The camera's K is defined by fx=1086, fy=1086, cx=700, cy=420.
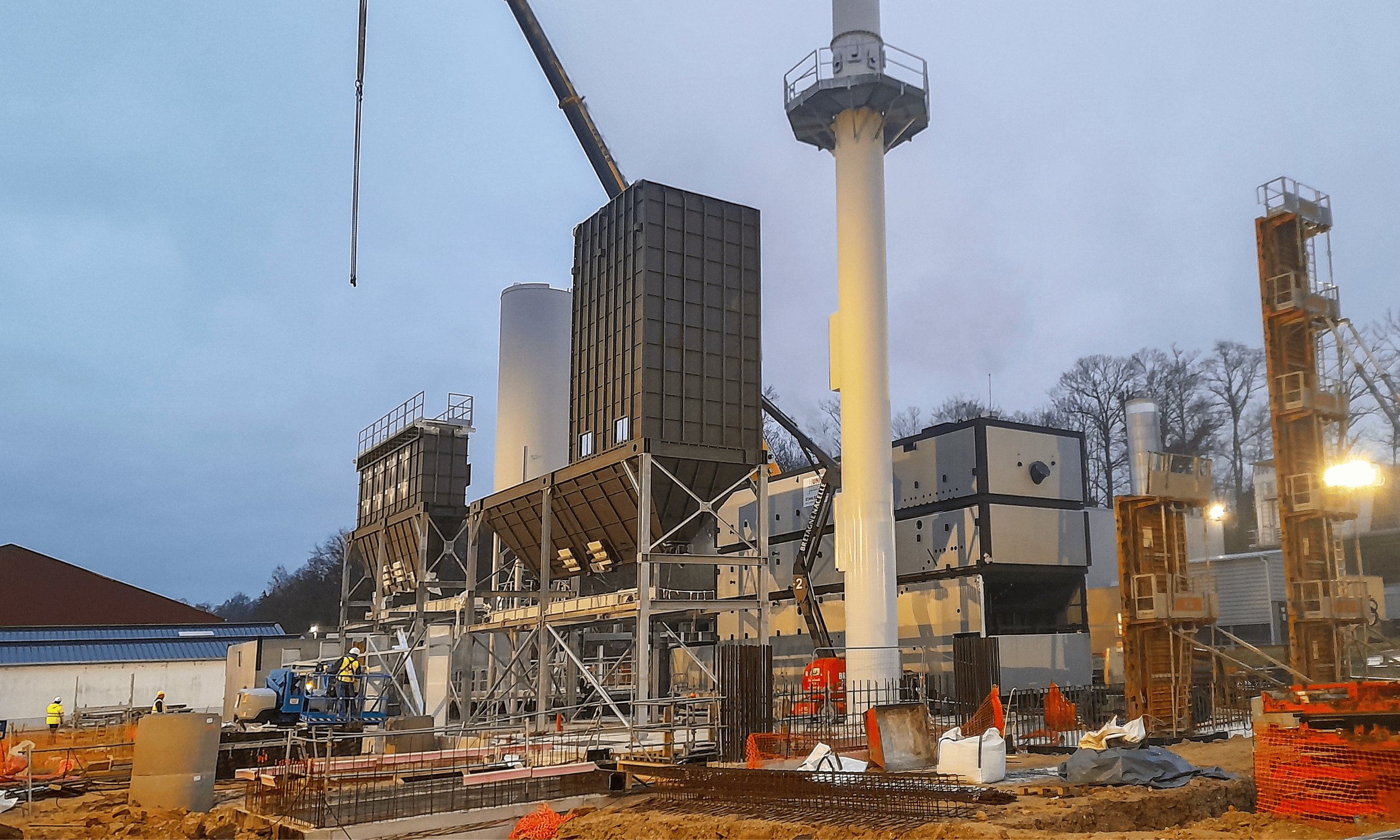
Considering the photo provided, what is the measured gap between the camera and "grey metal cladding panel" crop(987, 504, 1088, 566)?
3041 cm

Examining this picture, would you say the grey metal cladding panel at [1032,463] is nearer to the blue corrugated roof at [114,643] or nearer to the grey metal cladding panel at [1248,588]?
the grey metal cladding panel at [1248,588]

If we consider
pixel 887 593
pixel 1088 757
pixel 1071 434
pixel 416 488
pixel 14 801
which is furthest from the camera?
pixel 416 488

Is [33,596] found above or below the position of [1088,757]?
above

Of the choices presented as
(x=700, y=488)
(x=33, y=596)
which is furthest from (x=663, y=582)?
(x=33, y=596)

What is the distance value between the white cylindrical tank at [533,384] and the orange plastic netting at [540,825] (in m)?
27.1

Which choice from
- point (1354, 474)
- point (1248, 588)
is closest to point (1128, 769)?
point (1354, 474)

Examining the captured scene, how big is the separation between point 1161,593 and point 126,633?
4505 centimetres

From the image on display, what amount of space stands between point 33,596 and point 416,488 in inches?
995

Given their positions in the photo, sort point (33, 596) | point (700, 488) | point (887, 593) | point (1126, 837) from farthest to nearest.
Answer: point (33, 596)
point (700, 488)
point (887, 593)
point (1126, 837)

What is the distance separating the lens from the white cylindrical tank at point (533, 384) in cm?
4219

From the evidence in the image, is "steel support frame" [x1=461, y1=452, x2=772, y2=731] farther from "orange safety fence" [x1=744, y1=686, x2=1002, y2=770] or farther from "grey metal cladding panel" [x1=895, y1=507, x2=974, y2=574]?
"grey metal cladding panel" [x1=895, y1=507, x2=974, y2=574]

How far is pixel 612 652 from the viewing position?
43.7 metres

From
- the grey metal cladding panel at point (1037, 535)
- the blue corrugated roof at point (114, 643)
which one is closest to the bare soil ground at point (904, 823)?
the grey metal cladding panel at point (1037, 535)

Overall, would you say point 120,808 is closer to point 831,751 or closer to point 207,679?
point 831,751
